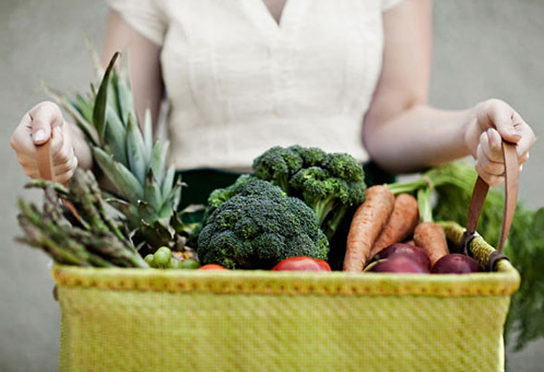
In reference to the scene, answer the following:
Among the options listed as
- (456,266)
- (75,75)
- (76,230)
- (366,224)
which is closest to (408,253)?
(456,266)

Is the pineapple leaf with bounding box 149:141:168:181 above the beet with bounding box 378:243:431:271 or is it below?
above

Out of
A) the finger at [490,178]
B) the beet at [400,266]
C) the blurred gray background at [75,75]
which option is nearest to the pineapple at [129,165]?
the beet at [400,266]

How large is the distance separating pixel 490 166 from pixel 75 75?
1876mm

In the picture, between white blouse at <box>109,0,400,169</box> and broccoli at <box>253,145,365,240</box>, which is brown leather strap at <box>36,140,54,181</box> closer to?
broccoli at <box>253,145,365,240</box>

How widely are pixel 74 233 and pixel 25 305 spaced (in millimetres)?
1871

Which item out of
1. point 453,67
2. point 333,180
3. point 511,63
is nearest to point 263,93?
point 333,180

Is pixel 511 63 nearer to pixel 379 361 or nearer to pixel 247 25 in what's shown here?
pixel 247 25

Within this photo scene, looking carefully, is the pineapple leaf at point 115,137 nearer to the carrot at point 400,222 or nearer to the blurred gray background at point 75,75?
the carrot at point 400,222

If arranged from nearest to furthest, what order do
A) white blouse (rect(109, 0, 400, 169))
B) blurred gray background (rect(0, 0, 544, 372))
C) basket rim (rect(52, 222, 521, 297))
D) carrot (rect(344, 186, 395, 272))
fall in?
1. basket rim (rect(52, 222, 521, 297))
2. carrot (rect(344, 186, 395, 272))
3. white blouse (rect(109, 0, 400, 169))
4. blurred gray background (rect(0, 0, 544, 372))

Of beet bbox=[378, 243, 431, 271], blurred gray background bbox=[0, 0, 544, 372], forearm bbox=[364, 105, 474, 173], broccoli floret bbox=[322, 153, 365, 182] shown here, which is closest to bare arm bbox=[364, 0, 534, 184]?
forearm bbox=[364, 105, 474, 173]

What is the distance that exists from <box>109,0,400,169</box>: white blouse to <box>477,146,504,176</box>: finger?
1.74 ft

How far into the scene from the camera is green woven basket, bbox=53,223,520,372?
0.48 metres

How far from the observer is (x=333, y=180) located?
79 centimetres

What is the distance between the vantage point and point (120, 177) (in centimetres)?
86
